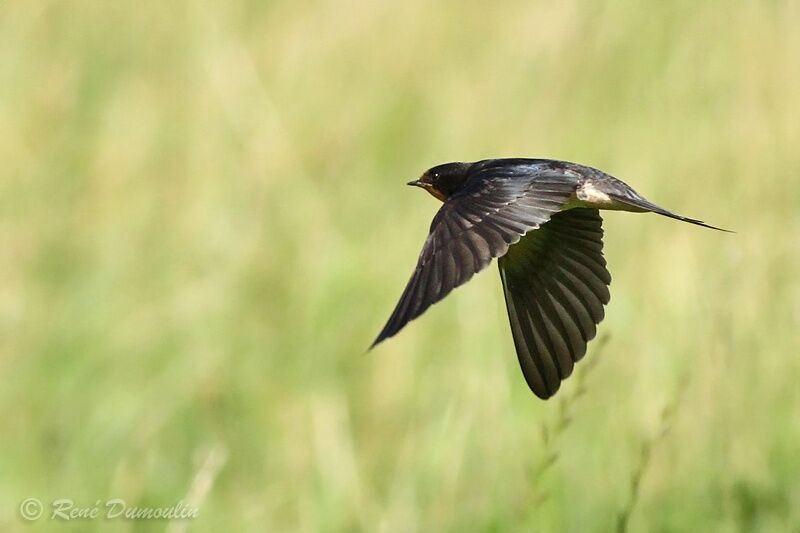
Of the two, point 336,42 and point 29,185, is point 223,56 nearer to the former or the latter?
point 336,42

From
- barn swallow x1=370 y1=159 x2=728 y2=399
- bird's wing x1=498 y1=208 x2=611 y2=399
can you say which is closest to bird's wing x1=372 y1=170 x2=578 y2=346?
barn swallow x1=370 y1=159 x2=728 y2=399

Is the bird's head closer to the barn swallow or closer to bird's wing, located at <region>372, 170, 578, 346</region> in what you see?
the barn swallow

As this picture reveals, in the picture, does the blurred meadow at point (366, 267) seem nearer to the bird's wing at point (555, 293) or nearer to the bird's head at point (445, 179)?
the bird's wing at point (555, 293)

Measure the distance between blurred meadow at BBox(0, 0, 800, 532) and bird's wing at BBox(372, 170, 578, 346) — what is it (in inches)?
10.0

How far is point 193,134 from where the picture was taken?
15.2ft

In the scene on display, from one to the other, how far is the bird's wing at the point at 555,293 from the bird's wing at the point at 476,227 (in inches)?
6.4

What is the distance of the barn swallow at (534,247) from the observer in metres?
1.86

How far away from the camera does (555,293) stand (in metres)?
2.27

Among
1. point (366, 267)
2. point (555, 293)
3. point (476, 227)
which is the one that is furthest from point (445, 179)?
point (366, 267)

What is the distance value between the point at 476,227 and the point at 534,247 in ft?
1.73

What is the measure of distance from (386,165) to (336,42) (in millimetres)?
672

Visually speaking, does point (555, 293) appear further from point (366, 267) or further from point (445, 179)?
point (366, 267)

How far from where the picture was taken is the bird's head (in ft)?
8.04

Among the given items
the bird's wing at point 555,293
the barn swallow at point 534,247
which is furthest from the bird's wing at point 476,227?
the bird's wing at point 555,293
